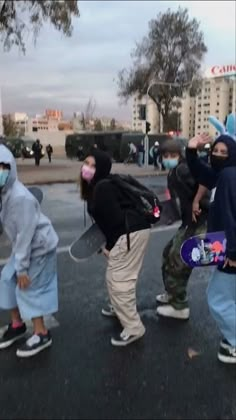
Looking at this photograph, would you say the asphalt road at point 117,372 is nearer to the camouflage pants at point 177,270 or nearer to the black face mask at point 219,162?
the camouflage pants at point 177,270

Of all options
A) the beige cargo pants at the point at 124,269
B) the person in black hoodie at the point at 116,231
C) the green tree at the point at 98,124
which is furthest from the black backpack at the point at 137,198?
the green tree at the point at 98,124

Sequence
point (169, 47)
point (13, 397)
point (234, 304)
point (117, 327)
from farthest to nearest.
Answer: point (169, 47) < point (117, 327) < point (234, 304) < point (13, 397)

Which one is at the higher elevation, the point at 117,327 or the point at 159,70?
the point at 159,70

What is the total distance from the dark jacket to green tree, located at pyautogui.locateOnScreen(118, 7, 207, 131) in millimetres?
39636

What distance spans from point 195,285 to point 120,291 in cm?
174

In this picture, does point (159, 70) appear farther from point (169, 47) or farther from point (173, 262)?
point (173, 262)

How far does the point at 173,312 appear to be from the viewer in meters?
4.37

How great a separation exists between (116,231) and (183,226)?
0.90 metres

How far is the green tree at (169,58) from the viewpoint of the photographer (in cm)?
4131

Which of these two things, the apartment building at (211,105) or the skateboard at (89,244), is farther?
the apartment building at (211,105)

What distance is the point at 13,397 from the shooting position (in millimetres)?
3029

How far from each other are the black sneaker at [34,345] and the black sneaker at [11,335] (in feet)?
0.50

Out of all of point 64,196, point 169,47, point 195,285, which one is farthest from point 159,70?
point 195,285

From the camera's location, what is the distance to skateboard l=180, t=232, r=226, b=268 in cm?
342
